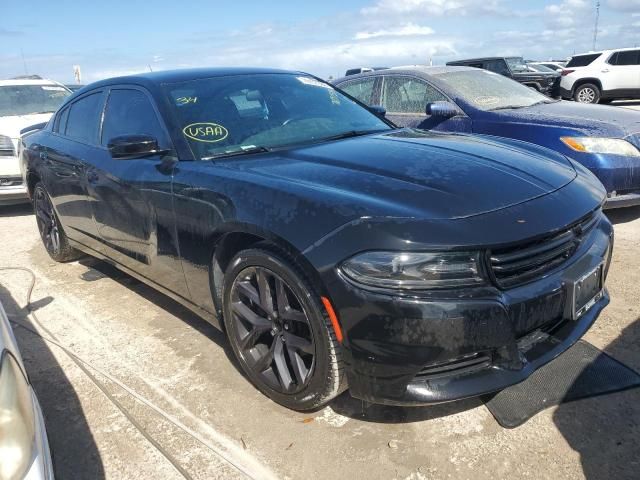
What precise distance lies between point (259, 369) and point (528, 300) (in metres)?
1.28

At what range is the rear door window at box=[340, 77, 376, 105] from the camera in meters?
6.24

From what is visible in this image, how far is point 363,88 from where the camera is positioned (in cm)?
630

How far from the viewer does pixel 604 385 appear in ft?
8.50

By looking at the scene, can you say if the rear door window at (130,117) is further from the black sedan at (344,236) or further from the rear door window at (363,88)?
the rear door window at (363,88)

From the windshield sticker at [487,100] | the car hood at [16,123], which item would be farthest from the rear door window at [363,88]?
the car hood at [16,123]

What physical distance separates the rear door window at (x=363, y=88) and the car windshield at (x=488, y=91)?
0.85 m

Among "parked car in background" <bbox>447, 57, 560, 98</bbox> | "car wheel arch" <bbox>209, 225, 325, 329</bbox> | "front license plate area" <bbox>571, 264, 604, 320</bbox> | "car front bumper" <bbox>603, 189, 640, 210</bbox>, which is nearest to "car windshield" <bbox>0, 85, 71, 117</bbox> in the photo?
"car wheel arch" <bbox>209, 225, 325, 329</bbox>

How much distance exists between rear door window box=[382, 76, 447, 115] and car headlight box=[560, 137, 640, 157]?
144cm

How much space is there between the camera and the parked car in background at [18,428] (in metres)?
1.47

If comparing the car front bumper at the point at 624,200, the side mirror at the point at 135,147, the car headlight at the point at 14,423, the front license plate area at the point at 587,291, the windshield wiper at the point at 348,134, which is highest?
the side mirror at the point at 135,147

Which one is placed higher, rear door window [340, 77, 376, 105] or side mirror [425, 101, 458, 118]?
rear door window [340, 77, 376, 105]

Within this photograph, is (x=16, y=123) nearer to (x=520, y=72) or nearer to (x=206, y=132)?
(x=206, y=132)

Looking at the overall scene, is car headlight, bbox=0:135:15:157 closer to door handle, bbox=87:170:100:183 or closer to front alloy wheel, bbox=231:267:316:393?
door handle, bbox=87:170:100:183

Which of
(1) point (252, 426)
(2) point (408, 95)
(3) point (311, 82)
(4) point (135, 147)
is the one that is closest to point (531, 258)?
(1) point (252, 426)
